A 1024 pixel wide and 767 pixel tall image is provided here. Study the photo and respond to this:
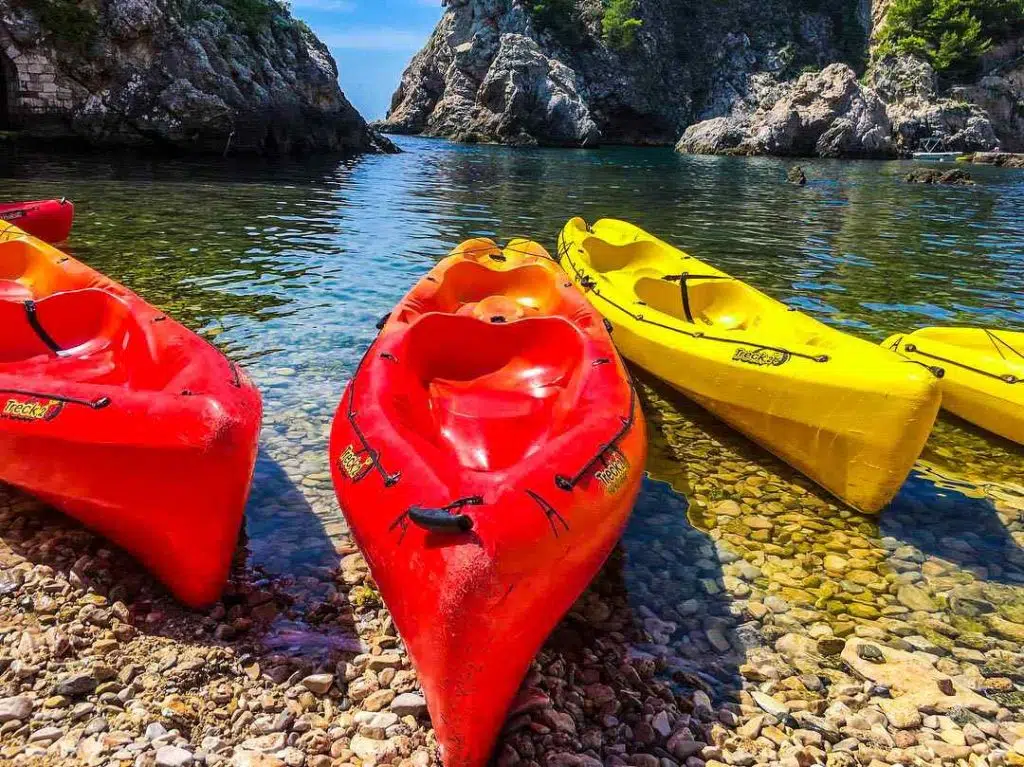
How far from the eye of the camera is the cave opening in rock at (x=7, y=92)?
26025mm

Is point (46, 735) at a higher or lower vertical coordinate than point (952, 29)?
lower

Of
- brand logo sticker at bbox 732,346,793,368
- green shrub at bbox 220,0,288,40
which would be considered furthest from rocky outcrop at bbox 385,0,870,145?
brand logo sticker at bbox 732,346,793,368

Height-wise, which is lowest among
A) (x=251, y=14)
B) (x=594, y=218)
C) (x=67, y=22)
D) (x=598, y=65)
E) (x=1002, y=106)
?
(x=594, y=218)

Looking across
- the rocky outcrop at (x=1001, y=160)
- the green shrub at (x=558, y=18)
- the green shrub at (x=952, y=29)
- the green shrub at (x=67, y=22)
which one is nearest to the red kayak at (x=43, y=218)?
the green shrub at (x=67, y=22)

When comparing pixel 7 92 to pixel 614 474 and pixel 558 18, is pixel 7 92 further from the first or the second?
pixel 558 18

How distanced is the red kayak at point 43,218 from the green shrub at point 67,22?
20474 mm

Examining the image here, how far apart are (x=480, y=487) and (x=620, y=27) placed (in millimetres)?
83243

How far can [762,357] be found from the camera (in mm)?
5555

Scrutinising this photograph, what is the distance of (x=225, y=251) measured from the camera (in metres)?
12.0

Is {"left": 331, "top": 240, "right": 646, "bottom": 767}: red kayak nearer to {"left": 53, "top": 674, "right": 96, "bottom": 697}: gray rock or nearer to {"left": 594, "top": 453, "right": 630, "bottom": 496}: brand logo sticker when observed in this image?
{"left": 594, "top": 453, "right": 630, "bottom": 496}: brand logo sticker

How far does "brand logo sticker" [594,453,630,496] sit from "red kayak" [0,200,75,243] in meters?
11.0

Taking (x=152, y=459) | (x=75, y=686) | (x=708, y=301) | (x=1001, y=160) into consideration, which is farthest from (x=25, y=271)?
(x=1001, y=160)

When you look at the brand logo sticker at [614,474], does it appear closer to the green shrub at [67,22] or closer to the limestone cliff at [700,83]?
the green shrub at [67,22]

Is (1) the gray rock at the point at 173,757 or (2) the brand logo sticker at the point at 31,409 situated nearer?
(1) the gray rock at the point at 173,757
